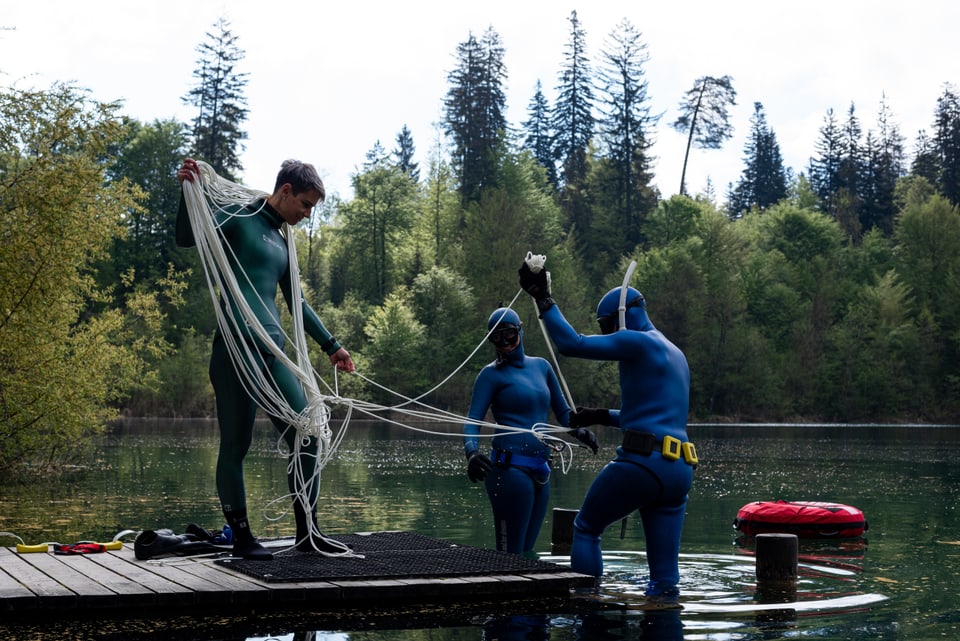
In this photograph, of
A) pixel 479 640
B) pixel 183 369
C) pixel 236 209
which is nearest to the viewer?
pixel 479 640

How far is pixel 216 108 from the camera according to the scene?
68.4 m

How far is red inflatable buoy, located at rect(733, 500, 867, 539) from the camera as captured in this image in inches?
531

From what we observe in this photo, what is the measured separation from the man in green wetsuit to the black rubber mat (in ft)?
0.85

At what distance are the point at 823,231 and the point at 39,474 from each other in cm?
6531

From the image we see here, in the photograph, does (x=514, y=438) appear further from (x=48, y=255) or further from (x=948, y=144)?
(x=948, y=144)

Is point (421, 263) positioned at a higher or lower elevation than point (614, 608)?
higher

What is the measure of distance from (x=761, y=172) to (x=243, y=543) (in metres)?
92.4

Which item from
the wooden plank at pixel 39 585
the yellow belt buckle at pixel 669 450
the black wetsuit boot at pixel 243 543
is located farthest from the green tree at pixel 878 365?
the wooden plank at pixel 39 585

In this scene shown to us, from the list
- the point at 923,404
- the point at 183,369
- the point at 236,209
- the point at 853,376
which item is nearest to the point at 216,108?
the point at 183,369

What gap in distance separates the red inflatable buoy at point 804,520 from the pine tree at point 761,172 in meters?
84.4

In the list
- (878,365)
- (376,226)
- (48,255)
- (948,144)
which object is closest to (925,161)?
(948,144)

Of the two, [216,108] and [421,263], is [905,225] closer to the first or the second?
[421,263]

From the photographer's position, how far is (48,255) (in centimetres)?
1883

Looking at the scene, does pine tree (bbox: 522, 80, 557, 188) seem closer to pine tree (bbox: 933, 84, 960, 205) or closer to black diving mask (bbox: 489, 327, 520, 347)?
pine tree (bbox: 933, 84, 960, 205)
